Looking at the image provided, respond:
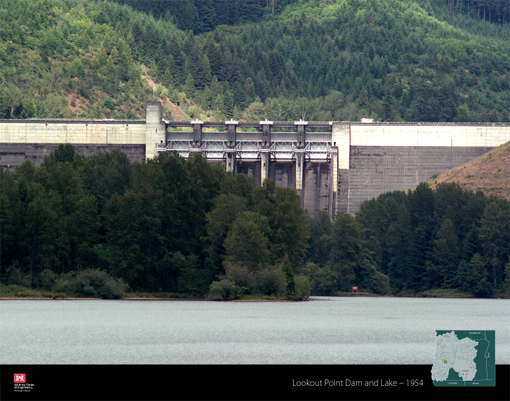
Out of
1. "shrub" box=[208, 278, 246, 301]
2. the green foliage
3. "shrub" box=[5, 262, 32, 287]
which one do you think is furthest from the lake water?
the green foliage

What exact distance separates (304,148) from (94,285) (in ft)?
223

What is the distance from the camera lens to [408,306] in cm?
9781

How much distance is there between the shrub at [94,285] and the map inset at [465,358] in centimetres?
5550

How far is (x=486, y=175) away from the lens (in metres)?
146

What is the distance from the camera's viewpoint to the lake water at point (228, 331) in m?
52.1

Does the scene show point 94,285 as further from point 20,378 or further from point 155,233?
point 20,378

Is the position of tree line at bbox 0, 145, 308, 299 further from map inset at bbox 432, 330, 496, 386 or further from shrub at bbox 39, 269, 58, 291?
map inset at bbox 432, 330, 496, 386

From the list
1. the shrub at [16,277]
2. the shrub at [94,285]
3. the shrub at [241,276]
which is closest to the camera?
the shrub at [16,277]

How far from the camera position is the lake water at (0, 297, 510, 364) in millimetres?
52125

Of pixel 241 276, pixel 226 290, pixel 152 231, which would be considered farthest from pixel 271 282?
pixel 152 231

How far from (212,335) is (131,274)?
31474mm

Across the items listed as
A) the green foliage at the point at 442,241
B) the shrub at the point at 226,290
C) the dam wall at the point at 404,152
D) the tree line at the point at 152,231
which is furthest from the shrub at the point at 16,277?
the dam wall at the point at 404,152

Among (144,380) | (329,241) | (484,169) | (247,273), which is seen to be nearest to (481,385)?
(144,380)

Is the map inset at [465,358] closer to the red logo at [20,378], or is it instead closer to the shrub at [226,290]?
the red logo at [20,378]
